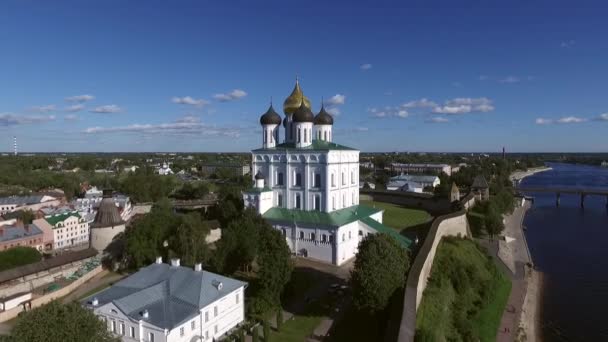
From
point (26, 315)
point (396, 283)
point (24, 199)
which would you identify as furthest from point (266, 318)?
point (24, 199)

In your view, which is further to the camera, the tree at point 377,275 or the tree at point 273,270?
the tree at point 273,270

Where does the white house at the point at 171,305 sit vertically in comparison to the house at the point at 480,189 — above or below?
below

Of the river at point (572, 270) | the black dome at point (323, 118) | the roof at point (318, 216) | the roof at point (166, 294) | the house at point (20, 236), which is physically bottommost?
the river at point (572, 270)

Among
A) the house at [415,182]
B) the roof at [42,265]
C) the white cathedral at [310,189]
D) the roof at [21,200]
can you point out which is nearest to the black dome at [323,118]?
the white cathedral at [310,189]

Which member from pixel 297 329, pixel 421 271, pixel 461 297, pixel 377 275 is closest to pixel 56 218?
pixel 297 329

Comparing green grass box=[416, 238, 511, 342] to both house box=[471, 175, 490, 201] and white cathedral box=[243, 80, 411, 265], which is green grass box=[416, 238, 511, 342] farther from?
house box=[471, 175, 490, 201]

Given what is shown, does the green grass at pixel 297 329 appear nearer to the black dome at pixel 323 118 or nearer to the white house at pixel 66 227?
the black dome at pixel 323 118

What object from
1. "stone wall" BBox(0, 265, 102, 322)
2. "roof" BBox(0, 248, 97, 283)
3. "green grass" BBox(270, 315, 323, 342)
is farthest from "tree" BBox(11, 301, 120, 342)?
"roof" BBox(0, 248, 97, 283)
